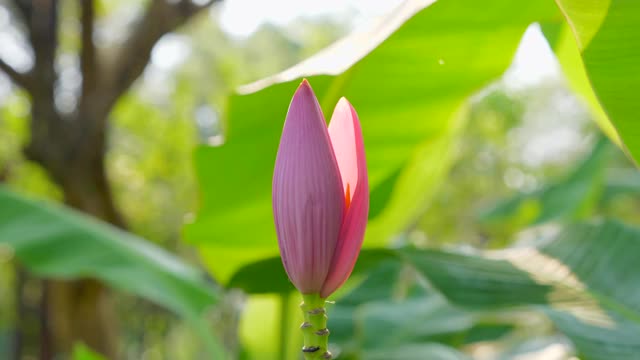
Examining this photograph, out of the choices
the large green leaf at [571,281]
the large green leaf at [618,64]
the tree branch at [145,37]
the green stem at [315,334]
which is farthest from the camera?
the tree branch at [145,37]

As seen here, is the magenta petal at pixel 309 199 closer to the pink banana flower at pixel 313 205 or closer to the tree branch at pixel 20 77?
the pink banana flower at pixel 313 205

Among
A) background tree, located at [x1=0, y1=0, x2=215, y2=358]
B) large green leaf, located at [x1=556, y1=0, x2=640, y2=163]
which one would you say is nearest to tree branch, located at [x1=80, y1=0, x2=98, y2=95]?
background tree, located at [x1=0, y1=0, x2=215, y2=358]

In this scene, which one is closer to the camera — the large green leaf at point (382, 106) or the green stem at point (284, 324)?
the large green leaf at point (382, 106)

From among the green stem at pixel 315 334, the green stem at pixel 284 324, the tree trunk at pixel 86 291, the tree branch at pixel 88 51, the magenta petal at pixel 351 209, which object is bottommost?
the green stem at pixel 315 334

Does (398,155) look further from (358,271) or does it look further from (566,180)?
(566,180)

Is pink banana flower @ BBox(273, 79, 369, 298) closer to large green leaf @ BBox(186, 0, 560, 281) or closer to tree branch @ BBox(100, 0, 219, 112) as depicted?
large green leaf @ BBox(186, 0, 560, 281)

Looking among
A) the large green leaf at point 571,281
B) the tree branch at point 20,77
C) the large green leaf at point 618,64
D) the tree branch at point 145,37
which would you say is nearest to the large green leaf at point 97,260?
the large green leaf at point 571,281
